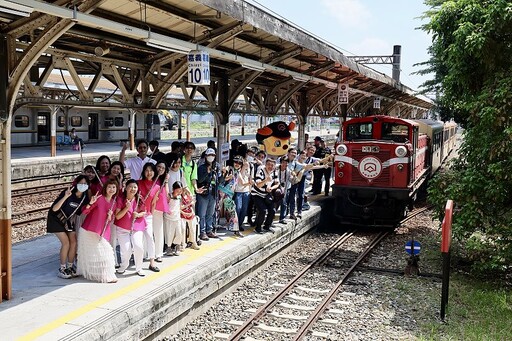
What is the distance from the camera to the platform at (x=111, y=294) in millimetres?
5387

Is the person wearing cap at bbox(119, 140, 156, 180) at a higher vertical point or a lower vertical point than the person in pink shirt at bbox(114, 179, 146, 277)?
higher

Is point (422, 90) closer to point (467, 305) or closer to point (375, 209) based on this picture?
point (375, 209)

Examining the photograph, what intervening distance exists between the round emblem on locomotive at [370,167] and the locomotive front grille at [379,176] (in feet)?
0.26

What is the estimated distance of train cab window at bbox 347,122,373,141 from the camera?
44.1ft

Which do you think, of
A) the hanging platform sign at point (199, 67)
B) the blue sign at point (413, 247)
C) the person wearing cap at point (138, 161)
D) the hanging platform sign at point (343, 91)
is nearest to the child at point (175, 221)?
the person wearing cap at point (138, 161)

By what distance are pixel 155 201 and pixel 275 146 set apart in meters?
5.49

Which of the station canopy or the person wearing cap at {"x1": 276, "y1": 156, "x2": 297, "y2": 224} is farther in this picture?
the person wearing cap at {"x1": 276, "y1": 156, "x2": 297, "y2": 224}

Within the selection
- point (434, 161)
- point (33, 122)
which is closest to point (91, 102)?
point (434, 161)

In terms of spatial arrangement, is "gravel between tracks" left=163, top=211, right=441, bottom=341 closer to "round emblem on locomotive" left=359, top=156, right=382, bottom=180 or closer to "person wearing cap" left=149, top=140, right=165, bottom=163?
"round emblem on locomotive" left=359, top=156, right=382, bottom=180

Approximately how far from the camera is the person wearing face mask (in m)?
6.72

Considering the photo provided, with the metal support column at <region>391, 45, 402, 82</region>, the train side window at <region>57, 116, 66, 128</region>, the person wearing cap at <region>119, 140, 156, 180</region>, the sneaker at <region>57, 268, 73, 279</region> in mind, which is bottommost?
the sneaker at <region>57, 268, 73, 279</region>

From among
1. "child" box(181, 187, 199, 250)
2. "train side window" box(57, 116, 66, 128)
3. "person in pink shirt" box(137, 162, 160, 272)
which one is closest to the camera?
"person in pink shirt" box(137, 162, 160, 272)

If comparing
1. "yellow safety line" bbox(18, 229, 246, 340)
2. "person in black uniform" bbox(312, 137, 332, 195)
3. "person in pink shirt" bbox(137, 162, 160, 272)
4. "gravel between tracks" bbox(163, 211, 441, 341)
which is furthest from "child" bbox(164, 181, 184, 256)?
"person in black uniform" bbox(312, 137, 332, 195)

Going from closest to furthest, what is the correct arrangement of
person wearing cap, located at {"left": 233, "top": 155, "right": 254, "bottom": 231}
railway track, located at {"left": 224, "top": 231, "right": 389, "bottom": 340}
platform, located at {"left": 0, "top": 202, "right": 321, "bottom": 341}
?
platform, located at {"left": 0, "top": 202, "right": 321, "bottom": 341}
railway track, located at {"left": 224, "top": 231, "right": 389, "bottom": 340}
person wearing cap, located at {"left": 233, "top": 155, "right": 254, "bottom": 231}
